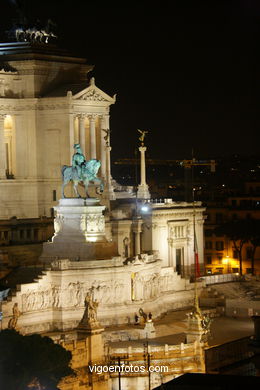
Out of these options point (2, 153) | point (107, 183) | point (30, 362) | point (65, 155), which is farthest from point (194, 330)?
point (2, 153)

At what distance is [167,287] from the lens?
306 feet

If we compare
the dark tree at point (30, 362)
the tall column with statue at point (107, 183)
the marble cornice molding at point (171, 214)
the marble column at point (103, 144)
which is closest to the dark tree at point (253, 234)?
the marble cornice molding at point (171, 214)

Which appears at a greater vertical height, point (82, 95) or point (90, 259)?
point (82, 95)

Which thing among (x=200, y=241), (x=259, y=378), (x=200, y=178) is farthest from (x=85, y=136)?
(x=200, y=178)

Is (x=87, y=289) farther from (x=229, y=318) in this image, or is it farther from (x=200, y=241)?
(x=200, y=241)

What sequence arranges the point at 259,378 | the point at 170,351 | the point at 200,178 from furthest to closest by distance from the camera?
1. the point at 200,178
2. the point at 170,351
3. the point at 259,378

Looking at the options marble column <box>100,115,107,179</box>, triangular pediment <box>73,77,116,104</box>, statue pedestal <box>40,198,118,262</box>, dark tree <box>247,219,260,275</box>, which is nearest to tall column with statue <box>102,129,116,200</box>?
marble column <box>100,115,107,179</box>

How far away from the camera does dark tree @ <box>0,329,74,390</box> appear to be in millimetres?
63625

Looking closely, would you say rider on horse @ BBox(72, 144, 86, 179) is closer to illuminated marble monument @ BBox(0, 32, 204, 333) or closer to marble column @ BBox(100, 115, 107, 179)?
illuminated marble monument @ BBox(0, 32, 204, 333)

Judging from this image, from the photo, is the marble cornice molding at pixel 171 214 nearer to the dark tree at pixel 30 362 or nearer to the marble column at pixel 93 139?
the marble column at pixel 93 139

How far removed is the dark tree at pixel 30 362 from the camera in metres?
63.6

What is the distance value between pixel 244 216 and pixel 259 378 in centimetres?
7352

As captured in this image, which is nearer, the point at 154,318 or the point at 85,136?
the point at 154,318

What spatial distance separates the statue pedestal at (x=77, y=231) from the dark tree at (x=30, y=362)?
70.8 ft
